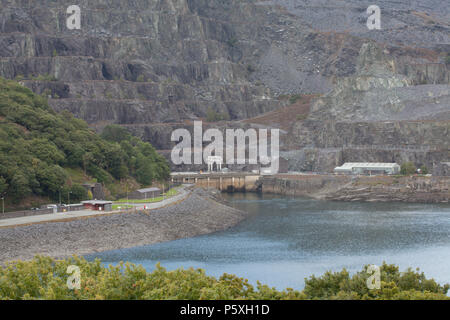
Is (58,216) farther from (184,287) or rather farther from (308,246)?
(184,287)

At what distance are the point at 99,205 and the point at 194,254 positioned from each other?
18.2m

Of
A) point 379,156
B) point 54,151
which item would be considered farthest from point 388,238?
point 379,156

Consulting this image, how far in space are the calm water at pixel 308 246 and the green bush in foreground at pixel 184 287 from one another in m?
19.2

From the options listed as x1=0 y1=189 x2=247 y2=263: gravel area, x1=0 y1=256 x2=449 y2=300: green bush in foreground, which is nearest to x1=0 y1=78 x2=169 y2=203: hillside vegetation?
x1=0 y1=189 x2=247 y2=263: gravel area

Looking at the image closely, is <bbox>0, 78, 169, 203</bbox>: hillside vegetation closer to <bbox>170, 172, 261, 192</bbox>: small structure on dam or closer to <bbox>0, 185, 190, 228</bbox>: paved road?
<bbox>0, 185, 190, 228</bbox>: paved road

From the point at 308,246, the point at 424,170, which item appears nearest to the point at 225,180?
the point at 424,170

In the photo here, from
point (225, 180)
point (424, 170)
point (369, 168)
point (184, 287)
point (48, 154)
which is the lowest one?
point (184, 287)

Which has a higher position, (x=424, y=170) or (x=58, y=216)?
(x=424, y=170)

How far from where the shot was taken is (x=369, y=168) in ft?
490

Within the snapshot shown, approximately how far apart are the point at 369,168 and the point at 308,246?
71.0 m

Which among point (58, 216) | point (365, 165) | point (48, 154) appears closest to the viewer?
point (58, 216)

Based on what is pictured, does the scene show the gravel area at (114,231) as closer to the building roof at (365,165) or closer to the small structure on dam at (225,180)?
the small structure on dam at (225,180)

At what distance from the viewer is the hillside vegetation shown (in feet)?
284
